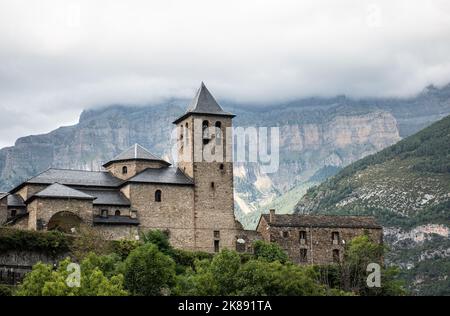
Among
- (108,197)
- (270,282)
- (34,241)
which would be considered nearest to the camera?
(270,282)

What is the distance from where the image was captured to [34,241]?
72.2m

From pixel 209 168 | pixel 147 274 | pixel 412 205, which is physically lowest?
pixel 147 274

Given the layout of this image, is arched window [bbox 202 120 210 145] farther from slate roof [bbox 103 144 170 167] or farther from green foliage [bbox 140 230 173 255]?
green foliage [bbox 140 230 173 255]

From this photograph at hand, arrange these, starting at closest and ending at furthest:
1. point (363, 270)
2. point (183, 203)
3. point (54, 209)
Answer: point (363, 270)
point (54, 209)
point (183, 203)

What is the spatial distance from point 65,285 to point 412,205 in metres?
128

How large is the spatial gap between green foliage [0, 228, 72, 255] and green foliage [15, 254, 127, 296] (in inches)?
458

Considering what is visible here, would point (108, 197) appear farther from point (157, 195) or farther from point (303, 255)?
point (303, 255)

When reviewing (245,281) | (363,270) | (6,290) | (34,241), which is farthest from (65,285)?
(363,270)

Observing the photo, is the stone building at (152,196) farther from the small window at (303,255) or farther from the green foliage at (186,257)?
the small window at (303,255)

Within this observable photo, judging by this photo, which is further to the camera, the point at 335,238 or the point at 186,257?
the point at 335,238

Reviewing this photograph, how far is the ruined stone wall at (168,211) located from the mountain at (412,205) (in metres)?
69.7
